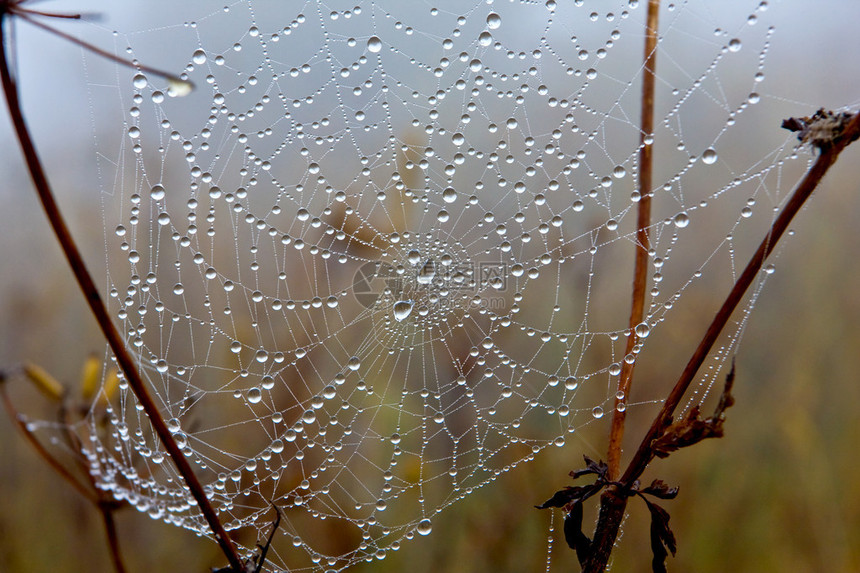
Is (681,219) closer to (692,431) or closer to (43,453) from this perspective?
(692,431)

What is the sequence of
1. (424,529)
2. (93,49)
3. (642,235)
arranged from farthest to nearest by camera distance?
(424,529) < (642,235) < (93,49)

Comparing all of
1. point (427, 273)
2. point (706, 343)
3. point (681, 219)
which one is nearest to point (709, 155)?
point (681, 219)

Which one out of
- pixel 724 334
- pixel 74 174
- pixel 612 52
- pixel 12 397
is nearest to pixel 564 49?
pixel 612 52

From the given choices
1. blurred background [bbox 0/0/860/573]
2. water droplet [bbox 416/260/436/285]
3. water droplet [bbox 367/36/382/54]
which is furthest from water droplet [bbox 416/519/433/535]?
water droplet [bbox 367/36/382/54]

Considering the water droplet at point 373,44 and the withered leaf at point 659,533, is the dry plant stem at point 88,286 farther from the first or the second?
the water droplet at point 373,44

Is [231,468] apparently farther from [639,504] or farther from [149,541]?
[639,504]

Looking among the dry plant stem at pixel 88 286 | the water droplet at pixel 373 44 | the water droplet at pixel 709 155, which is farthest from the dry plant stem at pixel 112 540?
the water droplet at pixel 709 155
